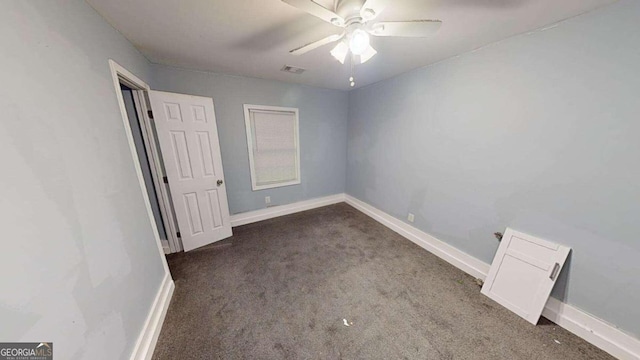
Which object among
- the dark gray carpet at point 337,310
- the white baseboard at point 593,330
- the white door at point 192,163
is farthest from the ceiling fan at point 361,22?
the white baseboard at point 593,330

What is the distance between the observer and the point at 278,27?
1491mm

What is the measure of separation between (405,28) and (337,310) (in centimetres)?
220

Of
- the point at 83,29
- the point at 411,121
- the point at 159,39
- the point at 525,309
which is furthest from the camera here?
the point at 411,121

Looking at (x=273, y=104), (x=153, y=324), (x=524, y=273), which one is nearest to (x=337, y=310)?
(x=153, y=324)

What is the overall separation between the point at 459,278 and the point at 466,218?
658mm

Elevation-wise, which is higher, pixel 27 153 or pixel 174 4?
pixel 174 4

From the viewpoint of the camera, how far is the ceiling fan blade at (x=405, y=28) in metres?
1.06

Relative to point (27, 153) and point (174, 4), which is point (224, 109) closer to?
point (174, 4)

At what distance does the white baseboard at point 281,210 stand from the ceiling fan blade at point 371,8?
296cm

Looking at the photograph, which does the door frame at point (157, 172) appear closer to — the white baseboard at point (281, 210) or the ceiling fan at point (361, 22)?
the white baseboard at point (281, 210)

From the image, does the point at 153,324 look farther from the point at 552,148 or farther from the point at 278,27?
the point at 552,148

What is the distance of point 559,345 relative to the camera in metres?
1.37

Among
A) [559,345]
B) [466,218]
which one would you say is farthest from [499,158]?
[559,345]

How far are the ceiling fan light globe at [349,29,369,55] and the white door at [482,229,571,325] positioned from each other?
2.10 m
